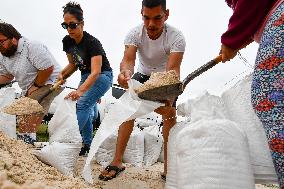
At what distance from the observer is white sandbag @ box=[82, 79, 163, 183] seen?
1780mm

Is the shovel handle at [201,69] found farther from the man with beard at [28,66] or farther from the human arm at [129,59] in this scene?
the man with beard at [28,66]

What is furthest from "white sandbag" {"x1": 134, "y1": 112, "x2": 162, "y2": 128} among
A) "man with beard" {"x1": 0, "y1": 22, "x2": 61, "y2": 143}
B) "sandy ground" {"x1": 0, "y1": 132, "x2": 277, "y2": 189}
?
"man with beard" {"x1": 0, "y1": 22, "x2": 61, "y2": 143}

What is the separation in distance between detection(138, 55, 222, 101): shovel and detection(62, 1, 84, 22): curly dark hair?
1.42 metres

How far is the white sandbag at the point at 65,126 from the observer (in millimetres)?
2469

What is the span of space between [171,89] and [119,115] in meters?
0.28

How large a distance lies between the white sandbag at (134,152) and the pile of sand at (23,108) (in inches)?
37.5

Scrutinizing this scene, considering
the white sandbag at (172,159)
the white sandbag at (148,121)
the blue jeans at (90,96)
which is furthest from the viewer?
the white sandbag at (148,121)

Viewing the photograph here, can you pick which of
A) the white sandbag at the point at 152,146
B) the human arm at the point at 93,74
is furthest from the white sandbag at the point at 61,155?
the white sandbag at the point at 152,146

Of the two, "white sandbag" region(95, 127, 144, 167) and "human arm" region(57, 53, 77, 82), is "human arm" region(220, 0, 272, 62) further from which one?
"human arm" region(57, 53, 77, 82)

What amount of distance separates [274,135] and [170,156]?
0.63m

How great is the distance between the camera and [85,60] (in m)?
3.18

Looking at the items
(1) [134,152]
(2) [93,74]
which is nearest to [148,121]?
(1) [134,152]

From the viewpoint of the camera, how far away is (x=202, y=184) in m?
1.37

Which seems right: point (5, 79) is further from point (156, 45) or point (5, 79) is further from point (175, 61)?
point (175, 61)
